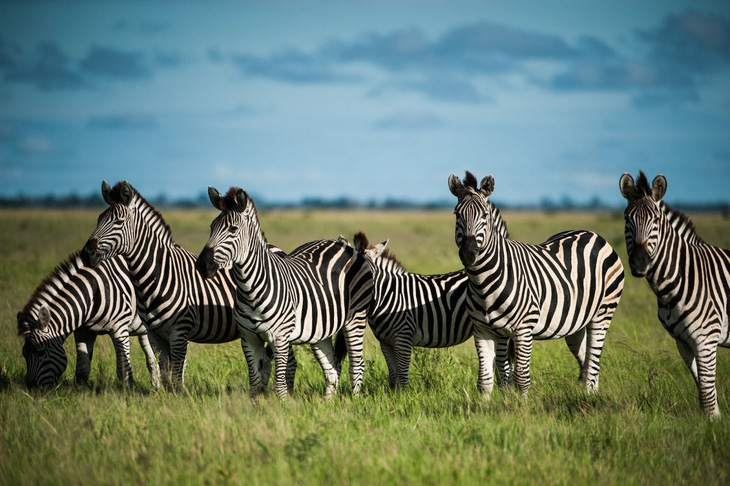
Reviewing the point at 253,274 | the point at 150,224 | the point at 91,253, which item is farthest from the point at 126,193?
the point at 253,274

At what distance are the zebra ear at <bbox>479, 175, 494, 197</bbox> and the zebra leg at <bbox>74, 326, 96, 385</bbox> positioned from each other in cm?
509

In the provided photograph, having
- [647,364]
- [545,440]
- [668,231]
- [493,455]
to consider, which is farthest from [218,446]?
[647,364]

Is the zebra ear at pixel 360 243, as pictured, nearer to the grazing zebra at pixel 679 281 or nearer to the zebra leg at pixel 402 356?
the zebra leg at pixel 402 356

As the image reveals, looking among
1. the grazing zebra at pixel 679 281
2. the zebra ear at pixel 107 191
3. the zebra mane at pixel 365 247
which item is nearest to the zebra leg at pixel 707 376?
the grazing zebra at pixel 679 281

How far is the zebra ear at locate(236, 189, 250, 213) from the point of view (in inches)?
252

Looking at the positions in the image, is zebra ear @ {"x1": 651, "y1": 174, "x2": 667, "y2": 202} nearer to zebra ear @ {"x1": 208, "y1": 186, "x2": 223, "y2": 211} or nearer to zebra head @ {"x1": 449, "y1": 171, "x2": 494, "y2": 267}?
zebra head @ {"x1": 449, "y1": 171, "x2": 494, "y2": 267}

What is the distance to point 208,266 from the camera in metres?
6.19

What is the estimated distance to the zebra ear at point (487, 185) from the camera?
21.5ft

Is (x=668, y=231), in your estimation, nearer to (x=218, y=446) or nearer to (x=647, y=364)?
(x=647, y=364)

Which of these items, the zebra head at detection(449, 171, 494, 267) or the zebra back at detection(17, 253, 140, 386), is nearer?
the zebra head at detection(449, 171, 494, 267)

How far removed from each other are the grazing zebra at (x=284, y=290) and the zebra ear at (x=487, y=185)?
2.11 metres

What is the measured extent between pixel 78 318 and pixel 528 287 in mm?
5098

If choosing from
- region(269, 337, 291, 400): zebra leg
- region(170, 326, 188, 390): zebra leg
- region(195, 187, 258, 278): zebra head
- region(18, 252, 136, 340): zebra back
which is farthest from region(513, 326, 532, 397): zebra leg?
region(18, 252, 136, 340): zebra back

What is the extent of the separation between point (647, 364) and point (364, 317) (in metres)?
3.95
